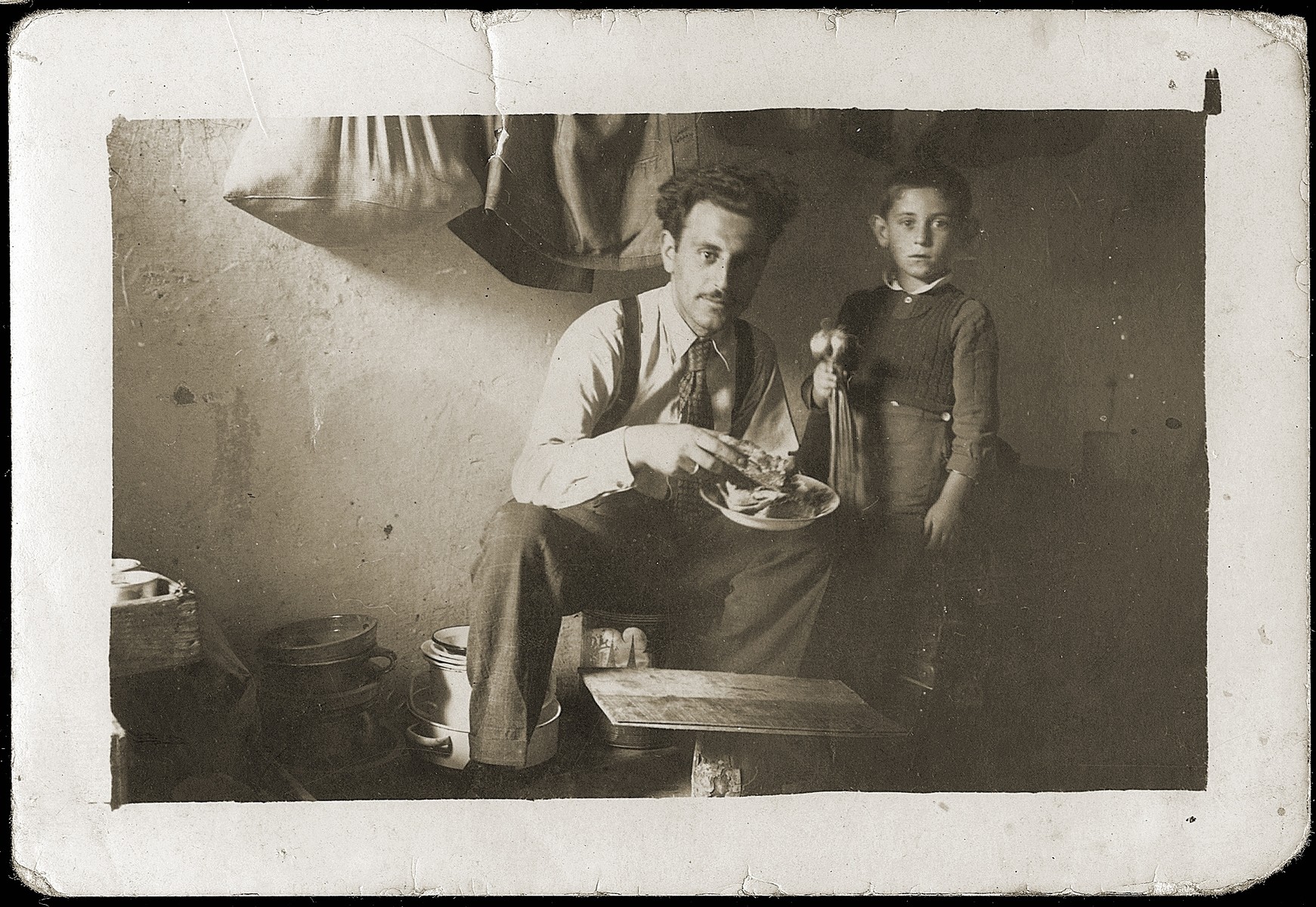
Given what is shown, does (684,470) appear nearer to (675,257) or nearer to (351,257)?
(675,257)

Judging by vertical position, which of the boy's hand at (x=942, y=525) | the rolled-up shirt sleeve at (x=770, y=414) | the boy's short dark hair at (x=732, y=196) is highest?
the boy's short dark hair at (x=732, y=196)

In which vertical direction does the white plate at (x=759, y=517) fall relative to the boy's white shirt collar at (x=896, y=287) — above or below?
below

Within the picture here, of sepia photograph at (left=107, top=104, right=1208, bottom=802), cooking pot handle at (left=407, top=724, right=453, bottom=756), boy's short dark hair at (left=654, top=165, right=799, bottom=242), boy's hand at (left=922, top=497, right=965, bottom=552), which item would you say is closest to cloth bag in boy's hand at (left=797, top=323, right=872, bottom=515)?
sepia photograph at (left=107, top=104, right=1208, bottom=802)

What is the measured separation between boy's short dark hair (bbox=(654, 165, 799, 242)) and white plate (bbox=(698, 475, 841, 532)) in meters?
0.58

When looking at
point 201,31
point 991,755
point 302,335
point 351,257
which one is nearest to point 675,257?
point 351,257

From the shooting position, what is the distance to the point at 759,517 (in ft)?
6.63

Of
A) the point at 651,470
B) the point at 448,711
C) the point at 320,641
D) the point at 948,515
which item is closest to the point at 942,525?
the point at 948,515

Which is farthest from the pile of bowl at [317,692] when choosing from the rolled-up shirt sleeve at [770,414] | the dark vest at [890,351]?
the dark vest at [890,351]

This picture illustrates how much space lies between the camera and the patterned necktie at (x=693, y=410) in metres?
2.02

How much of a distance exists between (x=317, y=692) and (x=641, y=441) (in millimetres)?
914

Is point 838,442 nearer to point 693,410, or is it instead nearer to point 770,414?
point 770,414

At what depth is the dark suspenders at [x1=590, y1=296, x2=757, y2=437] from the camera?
2.01 metres

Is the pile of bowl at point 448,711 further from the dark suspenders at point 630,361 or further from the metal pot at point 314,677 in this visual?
the dark suspenders at point 630,361

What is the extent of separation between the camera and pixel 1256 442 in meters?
2.07
